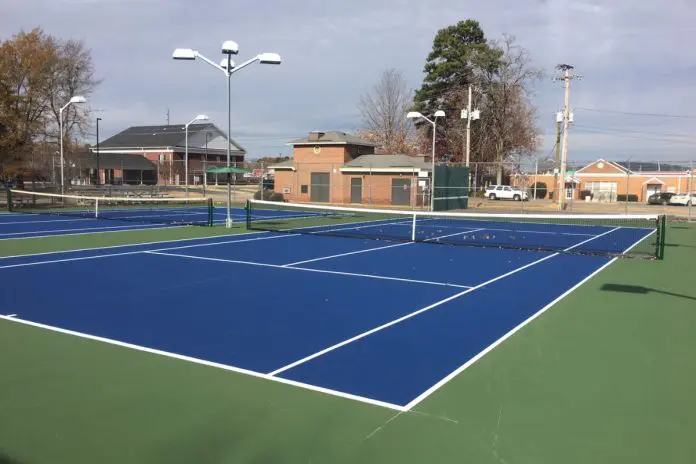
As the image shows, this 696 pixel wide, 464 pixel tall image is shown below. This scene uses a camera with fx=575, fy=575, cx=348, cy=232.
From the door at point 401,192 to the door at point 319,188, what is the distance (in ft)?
18.4

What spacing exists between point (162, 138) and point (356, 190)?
52243 millimetres

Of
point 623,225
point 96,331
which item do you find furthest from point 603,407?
point 623,225

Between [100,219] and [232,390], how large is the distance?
22.2 metres

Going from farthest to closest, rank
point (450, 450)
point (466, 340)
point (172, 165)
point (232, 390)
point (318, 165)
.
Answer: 1. point (172, 165)
2. point (318, 165)
3. point (466, 340)
4. point (232, 390)
5. point (450, 450)

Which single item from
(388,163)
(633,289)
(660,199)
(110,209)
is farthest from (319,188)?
(633,289)

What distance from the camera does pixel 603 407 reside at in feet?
16.8

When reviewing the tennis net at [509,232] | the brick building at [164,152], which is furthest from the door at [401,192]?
the brick building at [164,152]

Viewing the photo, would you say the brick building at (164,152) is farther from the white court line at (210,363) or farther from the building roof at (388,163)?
the white court line at (210,363)

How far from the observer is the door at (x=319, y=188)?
45.5 m

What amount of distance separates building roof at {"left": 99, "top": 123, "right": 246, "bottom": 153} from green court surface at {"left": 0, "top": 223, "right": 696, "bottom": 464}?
80200 millimetres

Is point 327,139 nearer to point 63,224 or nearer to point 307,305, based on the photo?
point 63,224

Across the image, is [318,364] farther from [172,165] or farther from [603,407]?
[172,165]

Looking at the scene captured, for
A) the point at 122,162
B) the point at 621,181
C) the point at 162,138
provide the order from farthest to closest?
1. the point at 162,138
2. the point at 122,162
3. the point at 621,181

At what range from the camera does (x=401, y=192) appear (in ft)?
139
